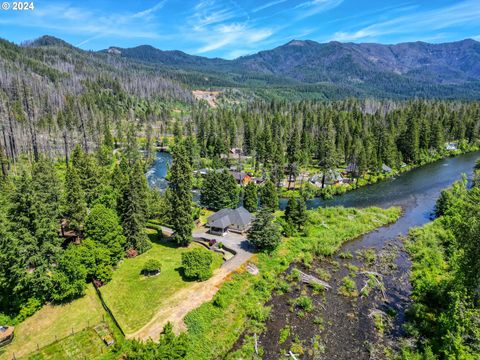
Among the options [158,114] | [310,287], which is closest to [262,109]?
[158,114]

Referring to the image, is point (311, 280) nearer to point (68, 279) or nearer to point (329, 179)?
point (68, 279)

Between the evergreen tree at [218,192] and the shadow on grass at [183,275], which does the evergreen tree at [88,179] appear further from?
the shadow on grass at [183,275]

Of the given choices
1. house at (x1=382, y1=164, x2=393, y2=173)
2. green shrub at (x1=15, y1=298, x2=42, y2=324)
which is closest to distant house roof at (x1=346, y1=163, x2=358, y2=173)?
house at (x1=382, y1=164, x2=393, y2=173)

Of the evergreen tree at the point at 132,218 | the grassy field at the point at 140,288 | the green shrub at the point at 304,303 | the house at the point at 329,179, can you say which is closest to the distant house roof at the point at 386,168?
the house at the point at 329,179

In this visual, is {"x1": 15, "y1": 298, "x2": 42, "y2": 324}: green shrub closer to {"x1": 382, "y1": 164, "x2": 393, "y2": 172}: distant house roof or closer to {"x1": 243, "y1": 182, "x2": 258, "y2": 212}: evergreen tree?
{"x1": 243, "y1": 182, "x2": 258, "y2": 212}: evergreen tree

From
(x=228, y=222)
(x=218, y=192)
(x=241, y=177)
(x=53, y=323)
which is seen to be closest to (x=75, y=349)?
(x=53, y=323)
